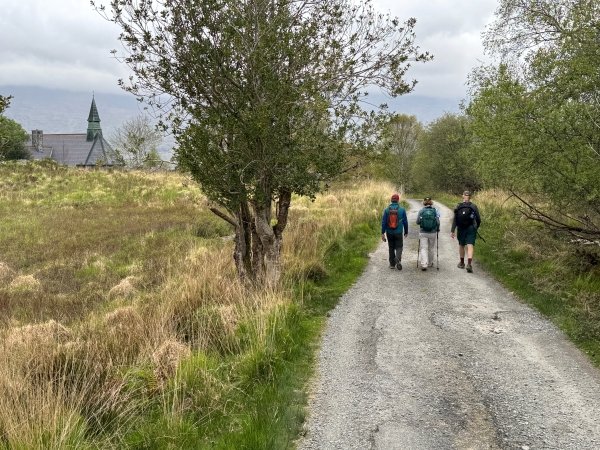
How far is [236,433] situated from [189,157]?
473 cm

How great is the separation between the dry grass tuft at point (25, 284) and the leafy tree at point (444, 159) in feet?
128

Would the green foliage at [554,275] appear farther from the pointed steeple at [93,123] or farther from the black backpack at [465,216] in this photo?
the pointed steeple at [93,123]

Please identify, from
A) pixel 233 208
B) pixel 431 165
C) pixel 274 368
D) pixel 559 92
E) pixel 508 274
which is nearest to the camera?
pixel 274 368

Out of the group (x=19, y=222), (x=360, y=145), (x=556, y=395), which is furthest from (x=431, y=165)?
(x=556, y=395)

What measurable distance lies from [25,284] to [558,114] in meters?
13.1

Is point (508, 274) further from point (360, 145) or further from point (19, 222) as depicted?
point (19, 222)

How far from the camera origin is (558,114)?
8.70m

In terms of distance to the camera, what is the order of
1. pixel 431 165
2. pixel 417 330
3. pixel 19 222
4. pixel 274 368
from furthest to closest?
pixel 431 165, pixel 19 222, pixel 417 330, pixel 274 368

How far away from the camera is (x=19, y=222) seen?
21734mm

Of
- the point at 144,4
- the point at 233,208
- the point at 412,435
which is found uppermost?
the point at 144,4

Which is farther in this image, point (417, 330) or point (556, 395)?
point (417, 330)

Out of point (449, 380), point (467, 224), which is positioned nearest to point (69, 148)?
point (467, 224)

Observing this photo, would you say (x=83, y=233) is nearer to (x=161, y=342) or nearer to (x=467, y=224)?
(x=161, y=342)

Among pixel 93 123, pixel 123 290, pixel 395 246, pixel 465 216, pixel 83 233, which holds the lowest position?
pixel 123 290
